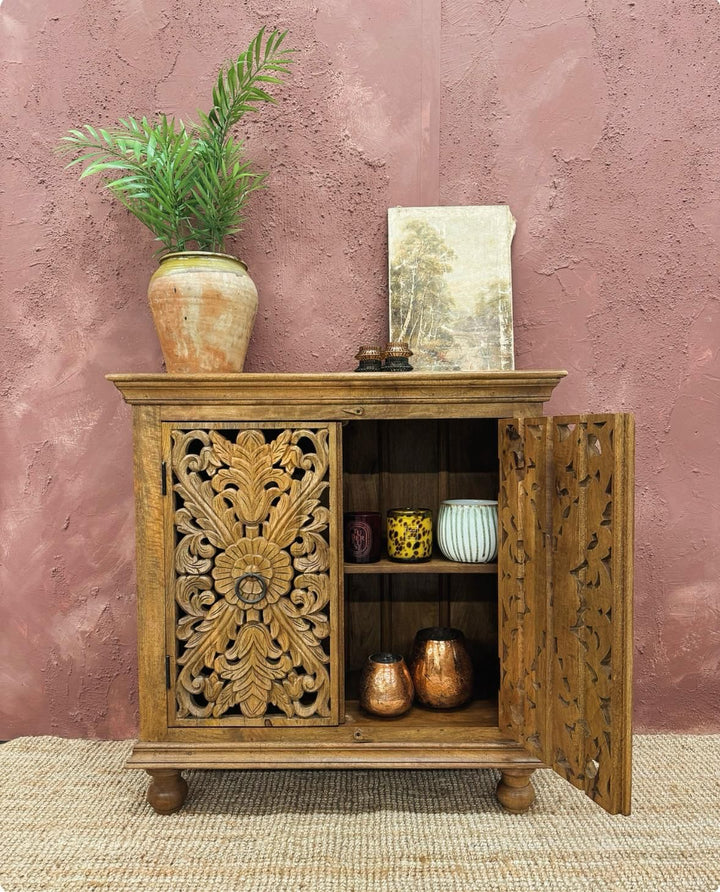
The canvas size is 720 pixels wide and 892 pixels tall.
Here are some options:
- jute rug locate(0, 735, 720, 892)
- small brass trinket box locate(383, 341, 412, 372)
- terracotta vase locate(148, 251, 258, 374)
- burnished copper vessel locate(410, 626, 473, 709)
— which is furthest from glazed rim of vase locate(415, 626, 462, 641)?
terracotta vase locate(148, 251, 258, 374)

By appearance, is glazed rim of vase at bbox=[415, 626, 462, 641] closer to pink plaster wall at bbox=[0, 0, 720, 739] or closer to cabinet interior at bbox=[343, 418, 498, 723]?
cabinet interior at bbox=[343, 418, 498, 723]

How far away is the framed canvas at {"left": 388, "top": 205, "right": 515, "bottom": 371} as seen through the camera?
1.67 meters

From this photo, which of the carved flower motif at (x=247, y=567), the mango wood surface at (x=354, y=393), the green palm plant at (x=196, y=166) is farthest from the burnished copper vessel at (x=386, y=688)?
the green palm plant at (x=196, y=166)

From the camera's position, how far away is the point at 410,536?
1462mm

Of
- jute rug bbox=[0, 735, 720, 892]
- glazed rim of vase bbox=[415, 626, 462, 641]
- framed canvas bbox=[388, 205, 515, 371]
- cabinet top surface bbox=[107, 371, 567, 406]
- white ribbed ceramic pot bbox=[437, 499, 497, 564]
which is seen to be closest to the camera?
jute rug bbox=[0, 735, 720, 892]

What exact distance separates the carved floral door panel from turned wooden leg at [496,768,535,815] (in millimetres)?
454

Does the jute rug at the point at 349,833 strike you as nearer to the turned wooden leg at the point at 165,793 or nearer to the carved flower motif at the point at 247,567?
the turned wooden leg at the point at 165,793

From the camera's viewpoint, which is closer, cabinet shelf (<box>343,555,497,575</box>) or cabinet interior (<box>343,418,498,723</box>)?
cabinet shelf (<box>343,555,497,575</box>)

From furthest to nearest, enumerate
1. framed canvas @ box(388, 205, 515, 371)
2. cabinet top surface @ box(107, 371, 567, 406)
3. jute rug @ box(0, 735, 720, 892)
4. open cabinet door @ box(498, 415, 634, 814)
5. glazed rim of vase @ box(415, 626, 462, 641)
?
framed canvas @ box(388, 205, 515, 371), glazed rim of vase @ box(415, 626, 462, 641), cabinet top surface @ box(107, 371, 567, 406), jute rug @ box(0, 735, 720, 892), open cabinet door @ box(498, 415, 634, 814)

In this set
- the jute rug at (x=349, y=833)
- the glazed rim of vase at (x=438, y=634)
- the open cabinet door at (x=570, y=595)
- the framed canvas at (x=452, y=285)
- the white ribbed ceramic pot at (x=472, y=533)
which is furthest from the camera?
the framed canvas at (x=452, y=285)

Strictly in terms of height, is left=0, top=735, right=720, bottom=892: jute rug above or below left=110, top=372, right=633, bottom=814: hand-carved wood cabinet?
below

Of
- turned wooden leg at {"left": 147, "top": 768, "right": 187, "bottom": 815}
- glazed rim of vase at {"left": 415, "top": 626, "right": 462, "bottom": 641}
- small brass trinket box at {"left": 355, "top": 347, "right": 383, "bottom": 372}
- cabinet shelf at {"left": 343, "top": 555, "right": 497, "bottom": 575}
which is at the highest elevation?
small brass trinket box at {"left": 355, "top": 347, "right": 383, "bottom": 372}

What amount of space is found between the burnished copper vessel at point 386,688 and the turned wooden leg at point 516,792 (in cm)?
29

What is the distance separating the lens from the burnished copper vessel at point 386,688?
4.60ft
